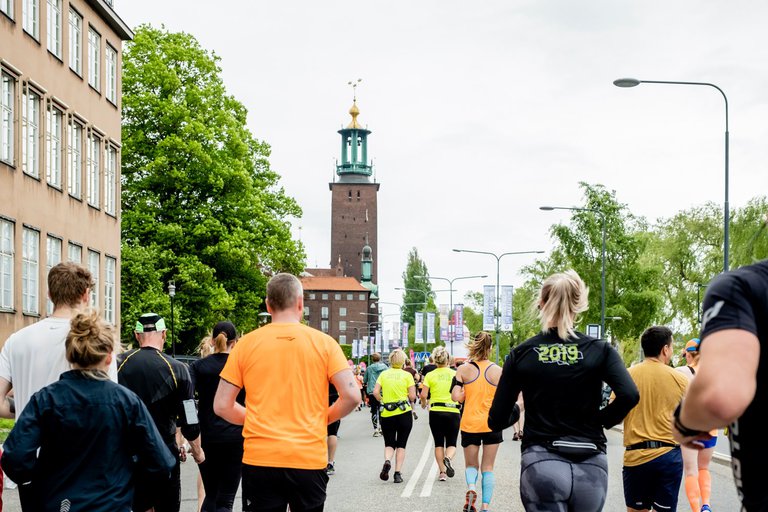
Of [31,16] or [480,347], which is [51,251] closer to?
[31,16]

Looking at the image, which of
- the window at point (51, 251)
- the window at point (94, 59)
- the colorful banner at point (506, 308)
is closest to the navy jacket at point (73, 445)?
the window at point (51, 251)

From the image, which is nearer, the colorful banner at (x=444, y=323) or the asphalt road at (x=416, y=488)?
the asphalt road at (x=416, y=488)

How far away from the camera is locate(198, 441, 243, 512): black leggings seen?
896cm

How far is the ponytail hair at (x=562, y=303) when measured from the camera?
5875mm

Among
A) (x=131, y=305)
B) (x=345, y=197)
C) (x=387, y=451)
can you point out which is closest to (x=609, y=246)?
(x=131, y=305)

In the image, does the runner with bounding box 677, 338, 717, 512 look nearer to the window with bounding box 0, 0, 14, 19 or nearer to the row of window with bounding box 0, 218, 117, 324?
the row of window with bounding box 0, 218, 117, 324

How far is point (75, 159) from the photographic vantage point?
3525 centimetres

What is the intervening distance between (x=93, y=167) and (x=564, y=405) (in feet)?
110

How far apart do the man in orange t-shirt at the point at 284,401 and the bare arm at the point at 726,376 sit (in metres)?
3.27

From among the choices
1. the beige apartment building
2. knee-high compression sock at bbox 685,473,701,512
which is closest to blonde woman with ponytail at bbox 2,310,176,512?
knee-high compression sock at bbox 685,473,701,512

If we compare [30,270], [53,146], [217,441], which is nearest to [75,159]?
[53,146]

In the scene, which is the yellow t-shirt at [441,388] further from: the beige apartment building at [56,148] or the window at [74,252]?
the window at [74,252]

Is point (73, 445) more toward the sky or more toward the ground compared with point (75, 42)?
more toward the ground

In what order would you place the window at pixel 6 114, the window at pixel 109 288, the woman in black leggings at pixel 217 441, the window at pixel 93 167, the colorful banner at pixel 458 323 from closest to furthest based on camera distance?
the woman in black leggings at pixel 217 441, the window at pixel 6 114, the window at pixel 93 167, the window at pixel 109 288, the colorful banner at pixel 458 323
